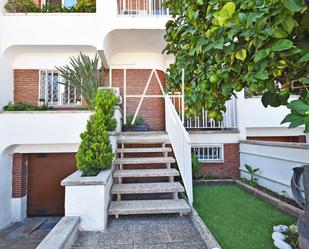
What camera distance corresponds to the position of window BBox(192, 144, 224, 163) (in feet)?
23.7

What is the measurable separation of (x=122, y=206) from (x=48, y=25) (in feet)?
18.9

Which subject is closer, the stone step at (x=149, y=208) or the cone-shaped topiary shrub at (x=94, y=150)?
the stone step at (x=149, y=208)

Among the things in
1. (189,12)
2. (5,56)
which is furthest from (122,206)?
(5,56)

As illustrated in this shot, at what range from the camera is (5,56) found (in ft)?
23.7

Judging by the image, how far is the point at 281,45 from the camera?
1.34 metres

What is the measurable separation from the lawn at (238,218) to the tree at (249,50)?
6.24 ft

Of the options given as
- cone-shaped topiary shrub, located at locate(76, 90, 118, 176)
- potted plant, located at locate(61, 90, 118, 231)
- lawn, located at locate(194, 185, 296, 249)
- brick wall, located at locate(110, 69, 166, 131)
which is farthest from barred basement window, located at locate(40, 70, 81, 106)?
lawn, located at locate(194, 185, 296, 249)

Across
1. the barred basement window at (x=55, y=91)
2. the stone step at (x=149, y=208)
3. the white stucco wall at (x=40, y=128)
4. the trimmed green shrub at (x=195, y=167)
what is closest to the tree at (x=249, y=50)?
the stone step at (x=149, y=208)

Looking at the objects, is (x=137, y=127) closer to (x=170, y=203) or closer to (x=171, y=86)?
(x=170, y=203)

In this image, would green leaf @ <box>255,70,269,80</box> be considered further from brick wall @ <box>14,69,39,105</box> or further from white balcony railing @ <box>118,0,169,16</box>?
brick wall @ <box>14,69,39,105</box>

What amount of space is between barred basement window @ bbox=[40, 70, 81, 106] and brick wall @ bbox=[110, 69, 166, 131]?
4.40 feet

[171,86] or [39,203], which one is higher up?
[171,86]

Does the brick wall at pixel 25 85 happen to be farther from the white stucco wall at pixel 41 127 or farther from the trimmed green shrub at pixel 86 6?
the trimmed green shrub at pixel 86 6

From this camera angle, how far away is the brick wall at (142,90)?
324 inches
